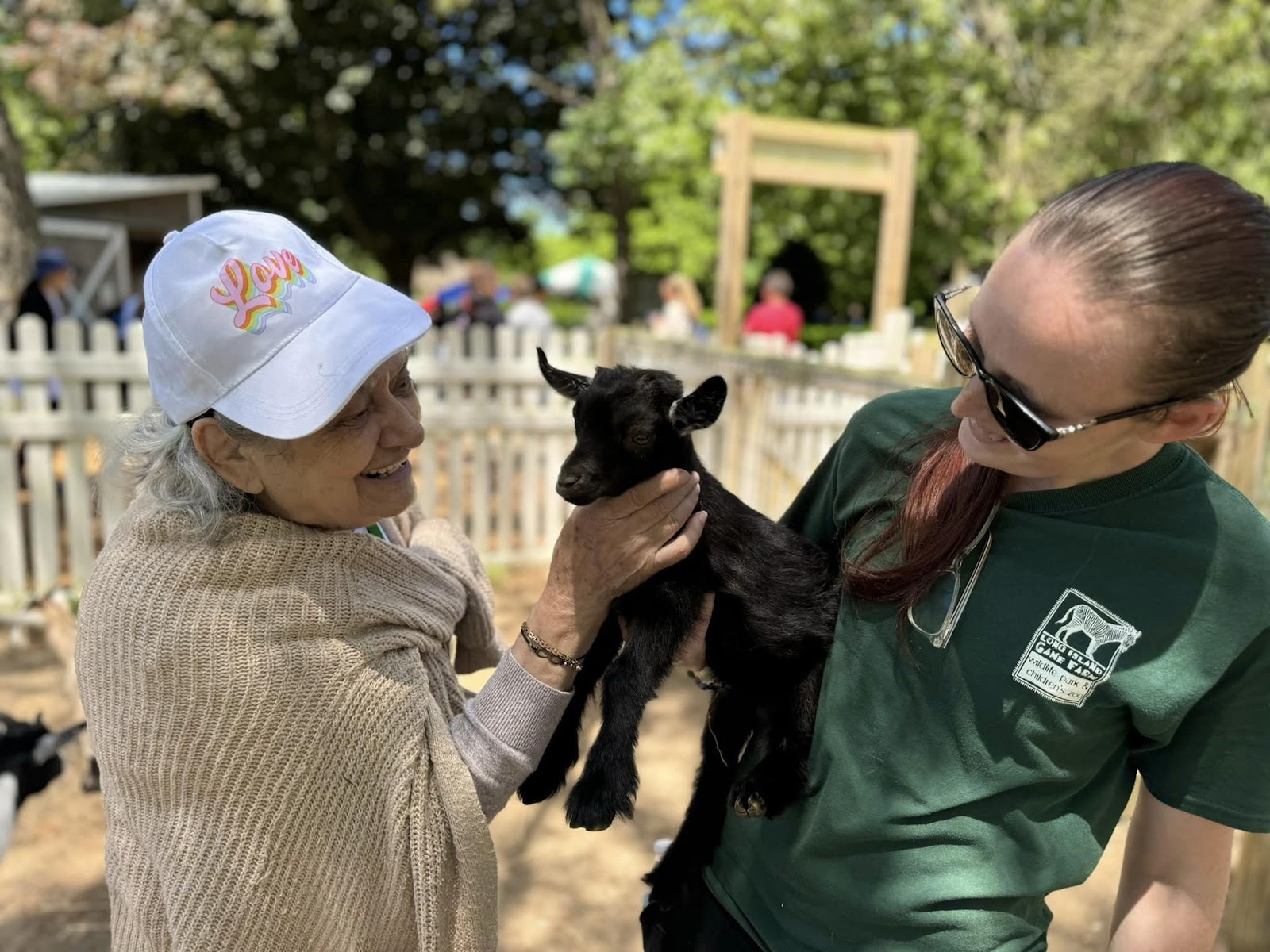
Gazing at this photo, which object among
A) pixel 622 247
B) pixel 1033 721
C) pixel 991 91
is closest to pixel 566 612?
pixel 1033 721

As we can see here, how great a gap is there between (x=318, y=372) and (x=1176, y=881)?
1.49m

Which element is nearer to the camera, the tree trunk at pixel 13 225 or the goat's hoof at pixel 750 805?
the goat's hoof at pixel 750 805

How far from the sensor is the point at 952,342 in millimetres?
1358

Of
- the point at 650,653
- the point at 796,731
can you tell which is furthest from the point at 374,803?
the point at 796,731

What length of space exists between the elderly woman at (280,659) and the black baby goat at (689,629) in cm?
24

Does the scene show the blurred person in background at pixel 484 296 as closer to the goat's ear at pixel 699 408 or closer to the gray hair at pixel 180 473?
the goat's ear at pixel 699 408

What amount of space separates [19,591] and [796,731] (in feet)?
21.0

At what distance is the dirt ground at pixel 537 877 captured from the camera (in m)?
3.46

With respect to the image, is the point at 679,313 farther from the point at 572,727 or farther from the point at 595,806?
the point at 595,806

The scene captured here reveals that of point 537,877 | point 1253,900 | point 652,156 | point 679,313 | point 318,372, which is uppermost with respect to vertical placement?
point 652,156

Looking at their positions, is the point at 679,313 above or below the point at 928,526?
below

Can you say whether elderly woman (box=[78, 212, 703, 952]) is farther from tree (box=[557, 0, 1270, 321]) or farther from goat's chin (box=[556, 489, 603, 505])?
tree (box=[557, 0, 1270, 321])

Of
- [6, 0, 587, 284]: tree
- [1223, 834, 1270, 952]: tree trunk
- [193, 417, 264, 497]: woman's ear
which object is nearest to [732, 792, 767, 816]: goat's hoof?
[193, 417, 264, 497]: woman's ear

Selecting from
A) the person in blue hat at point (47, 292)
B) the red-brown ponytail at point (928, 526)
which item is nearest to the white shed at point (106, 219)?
the person in blue hat at point (47, 292)
